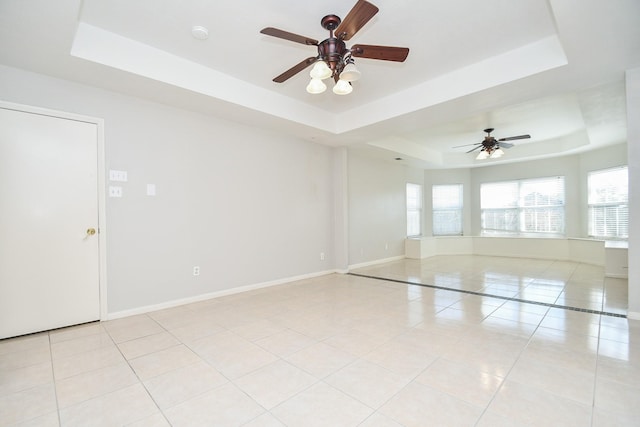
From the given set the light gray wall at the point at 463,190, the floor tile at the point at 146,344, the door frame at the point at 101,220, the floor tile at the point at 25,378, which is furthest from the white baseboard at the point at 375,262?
the floor tile at the point at 25,378

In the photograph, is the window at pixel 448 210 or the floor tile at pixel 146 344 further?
the window at pixel 448 210

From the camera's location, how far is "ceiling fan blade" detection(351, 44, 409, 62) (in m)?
2.25

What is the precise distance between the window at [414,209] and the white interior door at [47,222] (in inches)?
282

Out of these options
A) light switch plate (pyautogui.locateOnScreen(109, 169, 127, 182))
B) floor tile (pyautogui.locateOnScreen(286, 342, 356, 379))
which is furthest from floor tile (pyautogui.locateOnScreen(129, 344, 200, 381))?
light switch plate (pyautogui.locateOnScreen(109, 169, 127, 182))

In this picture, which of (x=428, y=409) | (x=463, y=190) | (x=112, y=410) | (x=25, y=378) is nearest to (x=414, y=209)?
(x=463, y=190)

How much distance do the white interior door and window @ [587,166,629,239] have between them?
9.17 meters

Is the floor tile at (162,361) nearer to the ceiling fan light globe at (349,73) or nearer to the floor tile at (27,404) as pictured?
the floor tile at (27,404)

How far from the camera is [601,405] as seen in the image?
5.49ft

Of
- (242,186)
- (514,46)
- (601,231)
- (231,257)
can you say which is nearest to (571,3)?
(514,46)

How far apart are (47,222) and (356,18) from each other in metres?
3.50

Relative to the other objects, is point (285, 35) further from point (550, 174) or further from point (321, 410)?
point (550, 174)

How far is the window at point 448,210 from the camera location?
8.77 meters

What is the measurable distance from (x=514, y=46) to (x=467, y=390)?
10.8 feet

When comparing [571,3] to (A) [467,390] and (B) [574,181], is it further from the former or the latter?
(B) [574,181]
